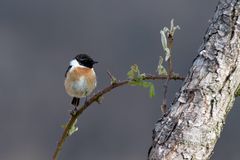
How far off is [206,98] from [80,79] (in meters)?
1.70

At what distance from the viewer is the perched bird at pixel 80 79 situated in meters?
2.77

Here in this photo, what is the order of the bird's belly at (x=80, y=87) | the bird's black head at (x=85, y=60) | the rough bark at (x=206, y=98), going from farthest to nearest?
1. the bird's black head at (x=85, y=60)
2. the bird's belly at (x=80, y=87)
3. the rough bark at (x=206, y=98)

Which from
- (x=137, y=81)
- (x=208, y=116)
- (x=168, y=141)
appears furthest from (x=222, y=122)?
(x=137, y=81)

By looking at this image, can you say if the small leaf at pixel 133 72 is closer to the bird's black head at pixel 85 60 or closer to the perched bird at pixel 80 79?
the perched bird at pixel 80 79

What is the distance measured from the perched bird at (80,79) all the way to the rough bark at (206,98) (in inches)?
55.7

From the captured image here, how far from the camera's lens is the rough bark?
117 cm

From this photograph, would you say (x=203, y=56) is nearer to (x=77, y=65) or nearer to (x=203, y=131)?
(x=203, y=131)

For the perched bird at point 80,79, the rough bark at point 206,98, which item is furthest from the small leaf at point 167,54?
the perched bird at point 80,79

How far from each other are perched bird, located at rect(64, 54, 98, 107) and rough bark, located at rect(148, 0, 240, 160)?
1.42m

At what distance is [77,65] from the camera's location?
303 cm

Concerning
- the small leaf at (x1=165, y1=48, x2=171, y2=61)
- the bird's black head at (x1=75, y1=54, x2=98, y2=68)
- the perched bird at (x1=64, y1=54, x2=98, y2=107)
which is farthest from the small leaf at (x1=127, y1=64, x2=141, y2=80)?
the bird's black head at (x1=75, y1=54, x2=98, y2=68)

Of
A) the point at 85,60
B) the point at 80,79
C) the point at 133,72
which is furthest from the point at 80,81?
the point at 133,72

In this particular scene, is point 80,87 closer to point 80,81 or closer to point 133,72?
point 80,81

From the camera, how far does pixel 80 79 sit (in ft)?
9.30
